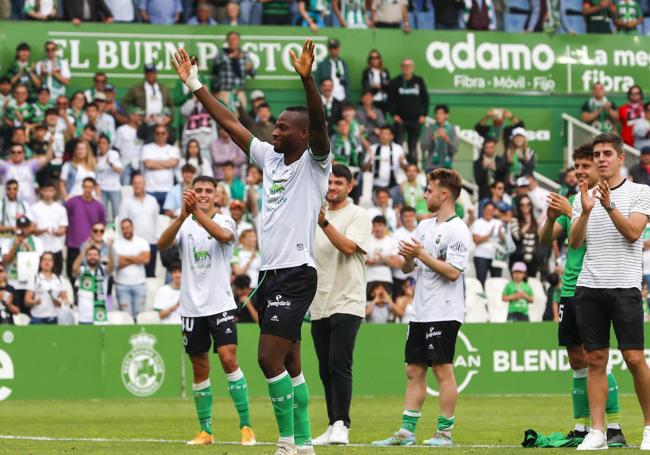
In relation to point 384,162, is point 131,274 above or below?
below

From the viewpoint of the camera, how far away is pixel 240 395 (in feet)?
41.1

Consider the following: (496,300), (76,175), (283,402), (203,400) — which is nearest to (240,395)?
(203,400)

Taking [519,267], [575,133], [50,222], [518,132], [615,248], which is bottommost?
[519,267]

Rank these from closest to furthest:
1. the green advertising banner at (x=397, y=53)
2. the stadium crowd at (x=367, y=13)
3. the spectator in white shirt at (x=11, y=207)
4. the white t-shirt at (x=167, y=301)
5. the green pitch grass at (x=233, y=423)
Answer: the green pitch grass at (x=233, y=423) < the white t-shirt at (x=167, y=301) < the spectator in white shirt at (x=11, y=207) < the green advertising banner at (x=397, y=53) < the stadium crowd at (x=367, y=13)

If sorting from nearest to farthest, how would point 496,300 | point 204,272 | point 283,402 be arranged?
point 283,402, point 204,272, point 496,300

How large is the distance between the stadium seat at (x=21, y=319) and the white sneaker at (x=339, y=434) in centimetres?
927

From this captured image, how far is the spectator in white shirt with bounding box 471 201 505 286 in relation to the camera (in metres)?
23.8

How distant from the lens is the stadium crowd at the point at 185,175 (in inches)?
850

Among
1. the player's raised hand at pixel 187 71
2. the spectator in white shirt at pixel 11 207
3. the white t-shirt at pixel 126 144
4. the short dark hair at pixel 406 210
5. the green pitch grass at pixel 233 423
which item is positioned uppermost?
the white t-shirt at pixel 126 144

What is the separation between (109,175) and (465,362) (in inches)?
290

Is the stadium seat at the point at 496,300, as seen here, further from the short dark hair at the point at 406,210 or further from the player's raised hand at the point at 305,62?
the player's raised hand at the point at 305,62

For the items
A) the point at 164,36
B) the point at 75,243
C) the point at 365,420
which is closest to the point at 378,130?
the point at 164,36

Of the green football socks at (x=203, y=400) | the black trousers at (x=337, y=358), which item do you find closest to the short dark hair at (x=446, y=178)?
the black trousers at (x=337, y=358)

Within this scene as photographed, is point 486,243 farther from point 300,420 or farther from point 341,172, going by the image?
point 300,420
